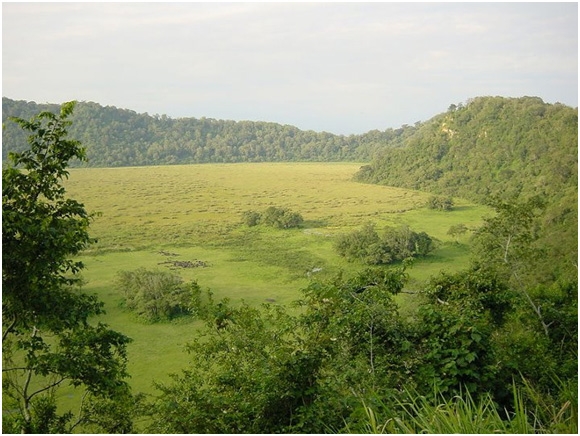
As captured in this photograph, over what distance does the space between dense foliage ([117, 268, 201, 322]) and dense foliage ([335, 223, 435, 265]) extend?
438cm

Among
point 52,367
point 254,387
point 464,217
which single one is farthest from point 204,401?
point 464,217

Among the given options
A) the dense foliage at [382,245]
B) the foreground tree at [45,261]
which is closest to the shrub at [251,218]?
the dense foliage at [382,245]

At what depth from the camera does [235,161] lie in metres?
26.3

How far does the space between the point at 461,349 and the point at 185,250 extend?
419 inches

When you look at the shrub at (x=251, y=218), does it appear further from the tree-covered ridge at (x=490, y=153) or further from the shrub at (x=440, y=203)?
the tree-covered ridge at (x=490, y=153)

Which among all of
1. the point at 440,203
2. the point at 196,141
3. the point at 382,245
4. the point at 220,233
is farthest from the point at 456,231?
the point at 196,141

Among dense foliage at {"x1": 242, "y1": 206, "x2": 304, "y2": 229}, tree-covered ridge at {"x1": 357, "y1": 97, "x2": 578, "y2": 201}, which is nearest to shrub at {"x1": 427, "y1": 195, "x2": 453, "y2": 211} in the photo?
tree-covered ridge at {"x1": 357, "y1": 97, "x2": 578, "y2": 201}

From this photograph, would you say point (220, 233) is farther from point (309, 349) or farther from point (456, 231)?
point (309, 349)

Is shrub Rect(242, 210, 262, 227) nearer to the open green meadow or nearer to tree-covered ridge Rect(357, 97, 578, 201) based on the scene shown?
the open green meadow

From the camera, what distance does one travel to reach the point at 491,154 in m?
22.2

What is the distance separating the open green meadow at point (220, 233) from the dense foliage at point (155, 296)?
25 cm

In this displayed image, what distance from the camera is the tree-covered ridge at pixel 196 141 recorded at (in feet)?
64.9

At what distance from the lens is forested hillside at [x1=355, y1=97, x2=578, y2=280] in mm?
18733

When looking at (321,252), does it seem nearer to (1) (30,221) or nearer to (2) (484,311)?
(2) (484,311)
